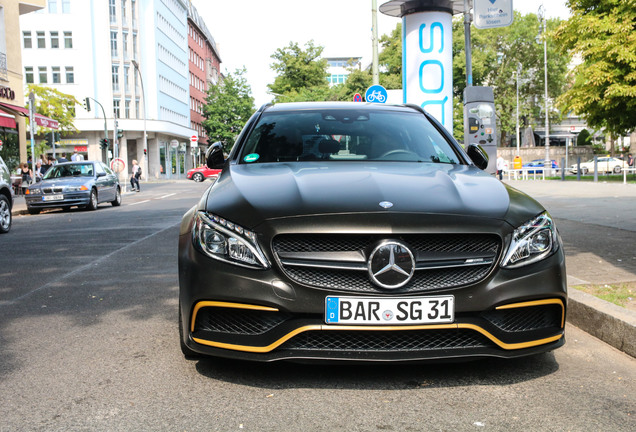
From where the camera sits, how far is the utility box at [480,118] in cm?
1261

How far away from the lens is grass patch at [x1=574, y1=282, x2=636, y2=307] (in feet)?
16.1

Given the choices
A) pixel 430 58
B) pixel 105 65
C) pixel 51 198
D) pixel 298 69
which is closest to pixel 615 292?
pixel 430 58

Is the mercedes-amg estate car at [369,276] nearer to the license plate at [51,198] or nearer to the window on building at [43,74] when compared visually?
the license plate at [51,198]

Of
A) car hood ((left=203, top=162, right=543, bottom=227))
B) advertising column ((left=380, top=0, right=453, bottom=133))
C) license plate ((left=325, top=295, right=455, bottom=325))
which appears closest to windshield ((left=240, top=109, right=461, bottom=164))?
car hood ((left=203, top=162, right=543, bottom=227))

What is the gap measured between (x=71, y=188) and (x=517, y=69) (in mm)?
56460

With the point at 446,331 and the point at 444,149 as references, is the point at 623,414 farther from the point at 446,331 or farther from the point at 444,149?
the point at 444,149

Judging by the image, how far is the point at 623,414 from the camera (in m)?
3.09

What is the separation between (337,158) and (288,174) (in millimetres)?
677

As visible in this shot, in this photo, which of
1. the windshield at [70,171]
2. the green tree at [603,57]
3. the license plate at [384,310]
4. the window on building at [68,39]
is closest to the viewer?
the license plate at [384,310]

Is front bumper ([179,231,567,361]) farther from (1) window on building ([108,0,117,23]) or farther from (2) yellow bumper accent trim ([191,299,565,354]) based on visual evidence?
(1) window on building ([108,0,117,23])

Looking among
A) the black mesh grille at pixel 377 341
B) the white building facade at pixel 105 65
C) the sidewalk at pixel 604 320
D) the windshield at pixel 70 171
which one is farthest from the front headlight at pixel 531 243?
the white building facade at pixel 105 65

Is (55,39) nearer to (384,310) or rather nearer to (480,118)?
(480,118)

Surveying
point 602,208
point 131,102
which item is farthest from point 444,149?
point 131,102

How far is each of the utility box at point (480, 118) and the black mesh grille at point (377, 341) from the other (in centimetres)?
966
